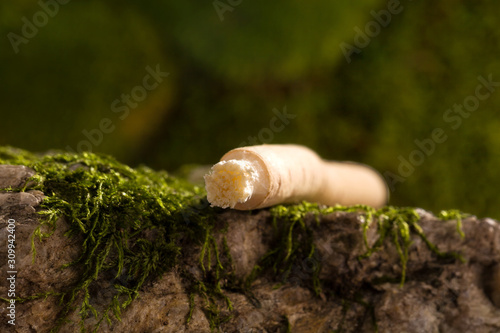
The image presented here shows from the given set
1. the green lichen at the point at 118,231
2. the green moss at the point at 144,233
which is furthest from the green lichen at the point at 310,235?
the green lichen at the point at 118,231

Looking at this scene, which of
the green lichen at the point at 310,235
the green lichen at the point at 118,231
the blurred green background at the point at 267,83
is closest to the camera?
the green lichen at the point at 118,231

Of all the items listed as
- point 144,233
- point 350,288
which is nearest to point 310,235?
point 350,288

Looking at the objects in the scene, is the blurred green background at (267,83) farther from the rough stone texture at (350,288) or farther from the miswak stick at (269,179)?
the rough stone texture at (350,288)

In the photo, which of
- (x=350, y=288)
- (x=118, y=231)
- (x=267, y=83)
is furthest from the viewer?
(x=267, y=83)

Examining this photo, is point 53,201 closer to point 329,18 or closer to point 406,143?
point 329,18

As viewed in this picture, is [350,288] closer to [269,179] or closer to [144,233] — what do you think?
[269,179]
